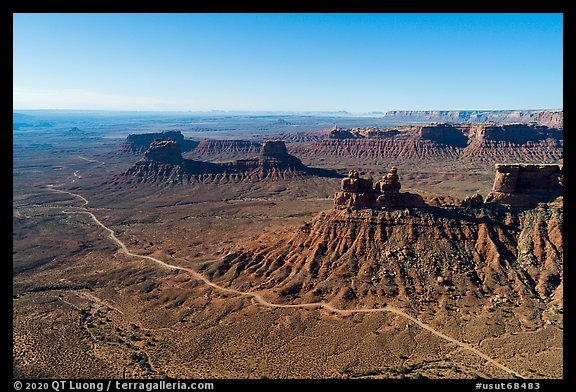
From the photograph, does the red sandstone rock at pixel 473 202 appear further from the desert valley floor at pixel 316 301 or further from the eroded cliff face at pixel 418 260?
the eroded cliff face at pixel 418 260

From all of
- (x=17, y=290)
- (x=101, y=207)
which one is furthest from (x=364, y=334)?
(x=101, y=207)

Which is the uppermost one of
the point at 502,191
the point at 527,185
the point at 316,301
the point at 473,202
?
the point at 527,185

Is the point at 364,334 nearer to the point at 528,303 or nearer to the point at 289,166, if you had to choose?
the point at 528,303

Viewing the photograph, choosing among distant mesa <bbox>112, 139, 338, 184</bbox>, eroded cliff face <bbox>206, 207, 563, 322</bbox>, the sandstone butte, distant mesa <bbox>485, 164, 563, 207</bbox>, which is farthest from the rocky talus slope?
distant mesa <bbox>112, 139, 338, 184</bbox>

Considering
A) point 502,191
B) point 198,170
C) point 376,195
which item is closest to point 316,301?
point 376,195

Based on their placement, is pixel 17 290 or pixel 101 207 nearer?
pixel 17 290

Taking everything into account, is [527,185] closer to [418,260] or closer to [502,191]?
[502,191]

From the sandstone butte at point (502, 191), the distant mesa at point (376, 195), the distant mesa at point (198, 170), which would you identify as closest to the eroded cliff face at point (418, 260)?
the distant mesa at point (376, 195)

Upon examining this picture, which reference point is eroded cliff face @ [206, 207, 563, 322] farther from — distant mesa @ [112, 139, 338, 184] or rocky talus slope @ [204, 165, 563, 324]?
distant mesa @ [112, 139, 338, 184]
